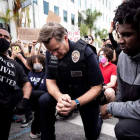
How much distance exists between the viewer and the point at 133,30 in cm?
133

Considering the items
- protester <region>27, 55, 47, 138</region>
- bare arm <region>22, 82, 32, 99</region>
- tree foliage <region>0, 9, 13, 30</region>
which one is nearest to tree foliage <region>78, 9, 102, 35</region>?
tree foliage <region>0, 9, 13, 30</region>

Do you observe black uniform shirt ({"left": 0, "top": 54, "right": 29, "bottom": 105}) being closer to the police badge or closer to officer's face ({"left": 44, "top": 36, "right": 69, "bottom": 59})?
officer's face ({"left": 44, "top": 36, "right": 69, "bottom": 59})

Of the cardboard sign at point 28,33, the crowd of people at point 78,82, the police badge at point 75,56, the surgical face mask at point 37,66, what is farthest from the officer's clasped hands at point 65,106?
the cardboard sign at point 28,33

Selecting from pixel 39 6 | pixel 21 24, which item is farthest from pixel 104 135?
pixel 39 6

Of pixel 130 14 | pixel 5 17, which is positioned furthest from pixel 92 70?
pixel 5 17

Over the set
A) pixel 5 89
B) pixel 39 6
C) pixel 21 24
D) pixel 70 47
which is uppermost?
pixel 39 6

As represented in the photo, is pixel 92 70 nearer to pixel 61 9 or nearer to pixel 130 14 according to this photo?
pixel 130 14

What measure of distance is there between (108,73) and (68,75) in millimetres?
1598

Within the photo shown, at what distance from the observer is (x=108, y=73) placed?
3.34m

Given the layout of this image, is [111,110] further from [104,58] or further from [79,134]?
[104,58]

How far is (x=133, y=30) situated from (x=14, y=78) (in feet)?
4.68

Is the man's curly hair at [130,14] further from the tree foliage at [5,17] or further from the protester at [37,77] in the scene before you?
the tree foliage at [5,17]

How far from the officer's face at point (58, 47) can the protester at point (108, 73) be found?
4.38 feet

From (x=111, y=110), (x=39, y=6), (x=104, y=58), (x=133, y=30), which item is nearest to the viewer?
(x=133, y=30)
